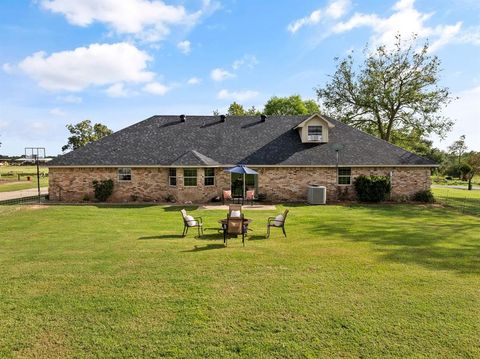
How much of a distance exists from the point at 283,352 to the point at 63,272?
5.97 m

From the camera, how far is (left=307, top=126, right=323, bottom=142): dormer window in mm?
25969

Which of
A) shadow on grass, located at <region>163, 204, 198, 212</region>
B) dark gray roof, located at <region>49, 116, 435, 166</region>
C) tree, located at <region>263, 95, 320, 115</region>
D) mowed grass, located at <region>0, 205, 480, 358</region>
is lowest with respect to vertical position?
mowed grass, located at <region>0, 205, 480, 358</region>

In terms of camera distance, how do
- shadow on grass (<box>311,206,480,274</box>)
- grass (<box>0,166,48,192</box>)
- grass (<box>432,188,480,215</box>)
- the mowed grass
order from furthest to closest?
grass (<box>0,166,48,192</box>) → grass (<box>432,188,480,215</box>) → shadow on grass (<box>311,206,480,274</box>) → the mowed grass

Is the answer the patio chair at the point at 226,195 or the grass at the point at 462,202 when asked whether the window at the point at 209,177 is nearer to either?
the patio chair at the point at 226,195

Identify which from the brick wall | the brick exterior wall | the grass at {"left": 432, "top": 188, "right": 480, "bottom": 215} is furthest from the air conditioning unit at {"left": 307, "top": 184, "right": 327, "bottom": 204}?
the grass at {"left": 432, "top": 188, "right": 480, "bottom": 215}

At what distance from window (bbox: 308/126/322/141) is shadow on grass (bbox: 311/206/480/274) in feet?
29.3

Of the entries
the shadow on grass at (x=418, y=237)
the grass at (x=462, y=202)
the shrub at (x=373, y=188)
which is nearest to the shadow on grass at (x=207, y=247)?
the shadow on grass at (x=418, y=237)

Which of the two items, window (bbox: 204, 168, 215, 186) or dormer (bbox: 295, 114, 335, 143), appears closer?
window (bbox: 204, 168, 215, 186)

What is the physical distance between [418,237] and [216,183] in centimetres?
1405

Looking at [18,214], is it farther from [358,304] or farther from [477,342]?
[477,342]

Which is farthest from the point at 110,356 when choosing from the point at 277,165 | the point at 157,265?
the point at 277,165

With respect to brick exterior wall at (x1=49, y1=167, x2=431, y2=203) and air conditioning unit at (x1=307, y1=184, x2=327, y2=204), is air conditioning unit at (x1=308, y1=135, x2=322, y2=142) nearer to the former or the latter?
brick exterior wall at (x1=49, y1=167, x2=431, y2=203)

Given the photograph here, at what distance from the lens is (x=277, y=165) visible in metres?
23.4

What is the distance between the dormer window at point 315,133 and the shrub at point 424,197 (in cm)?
829
